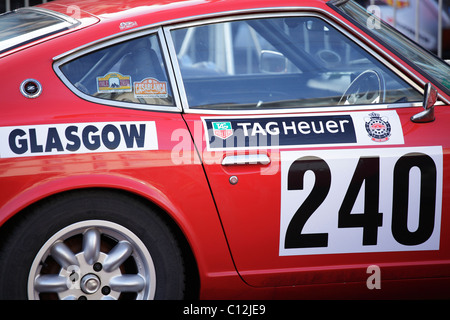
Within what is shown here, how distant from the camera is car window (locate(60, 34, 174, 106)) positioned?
2865mm

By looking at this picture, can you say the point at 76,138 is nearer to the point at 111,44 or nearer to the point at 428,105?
the point at 111,44

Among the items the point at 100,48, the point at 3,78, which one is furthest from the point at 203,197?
the point at 3,78

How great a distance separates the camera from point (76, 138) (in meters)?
2.77

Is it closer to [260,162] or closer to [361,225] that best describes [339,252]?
[361,225]

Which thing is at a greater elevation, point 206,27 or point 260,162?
point 206,27

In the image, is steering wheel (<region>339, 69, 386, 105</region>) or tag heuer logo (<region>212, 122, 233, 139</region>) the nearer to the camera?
tag heuer logo (<region>212, 122, 233, 139</region>)

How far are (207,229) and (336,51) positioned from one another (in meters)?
1.00

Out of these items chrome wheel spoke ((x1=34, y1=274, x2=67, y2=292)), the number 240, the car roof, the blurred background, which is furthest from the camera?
the blurred background

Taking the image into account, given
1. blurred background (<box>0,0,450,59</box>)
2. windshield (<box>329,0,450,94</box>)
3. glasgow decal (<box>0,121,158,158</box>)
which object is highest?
blurred background (<box>0,0,450,59</box>)

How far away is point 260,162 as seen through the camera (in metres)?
→ 2.87

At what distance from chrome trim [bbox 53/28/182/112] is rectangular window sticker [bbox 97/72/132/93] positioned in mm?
53

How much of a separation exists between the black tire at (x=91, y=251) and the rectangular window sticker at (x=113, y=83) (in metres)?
→ 0.43

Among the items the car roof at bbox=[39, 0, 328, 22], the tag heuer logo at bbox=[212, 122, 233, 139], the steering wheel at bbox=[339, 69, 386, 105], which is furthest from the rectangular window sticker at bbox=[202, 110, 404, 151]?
the car roof at bbox=[39, 0, 328, 22]

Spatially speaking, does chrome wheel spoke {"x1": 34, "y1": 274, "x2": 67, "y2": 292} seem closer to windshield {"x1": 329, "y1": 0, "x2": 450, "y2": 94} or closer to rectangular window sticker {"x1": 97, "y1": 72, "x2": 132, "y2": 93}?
rectangular window sticker {"x1": 97, "y1": 72, "x2": 132, "y2": 93}
